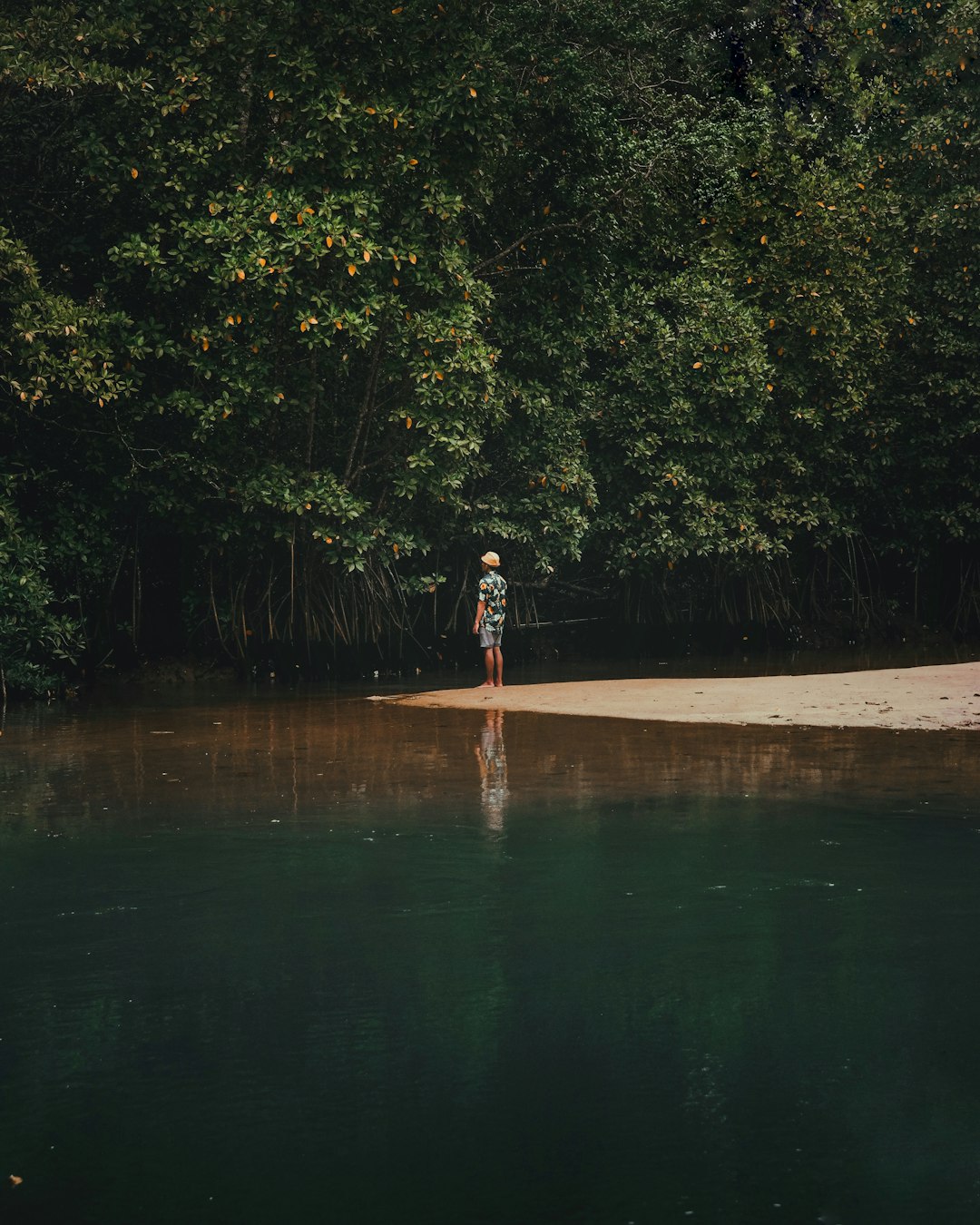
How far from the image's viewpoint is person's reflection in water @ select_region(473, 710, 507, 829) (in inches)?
439

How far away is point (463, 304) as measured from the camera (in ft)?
73.7

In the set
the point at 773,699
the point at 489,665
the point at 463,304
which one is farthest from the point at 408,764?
the point at 463,304

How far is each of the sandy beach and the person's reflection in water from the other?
140 centimetres

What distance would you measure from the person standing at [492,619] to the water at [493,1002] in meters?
8.81

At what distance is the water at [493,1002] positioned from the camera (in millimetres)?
4941

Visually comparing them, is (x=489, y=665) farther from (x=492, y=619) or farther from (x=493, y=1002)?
(x=493, y=1002)

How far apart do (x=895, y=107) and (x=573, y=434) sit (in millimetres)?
9725

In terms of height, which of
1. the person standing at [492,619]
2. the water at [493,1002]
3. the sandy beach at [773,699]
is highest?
the person standing at [492,619]

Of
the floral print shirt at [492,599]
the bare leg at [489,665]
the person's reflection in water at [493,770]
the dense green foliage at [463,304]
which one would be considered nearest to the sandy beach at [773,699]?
the bare leg at [489,665]

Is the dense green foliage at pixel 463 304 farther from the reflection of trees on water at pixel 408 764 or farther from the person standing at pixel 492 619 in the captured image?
the reflection of trees on water at pixel 408 764

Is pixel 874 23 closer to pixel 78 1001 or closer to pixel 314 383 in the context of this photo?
pixel 314 383

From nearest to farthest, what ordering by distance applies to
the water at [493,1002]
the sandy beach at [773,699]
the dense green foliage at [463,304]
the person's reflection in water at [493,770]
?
the water at [493,1002] < the person's reflection in water at [493,770] < the sandy beach at [773,699] < the dense green foliage at [463,304]

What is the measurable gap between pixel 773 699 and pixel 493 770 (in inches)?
233

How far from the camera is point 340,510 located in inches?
875
